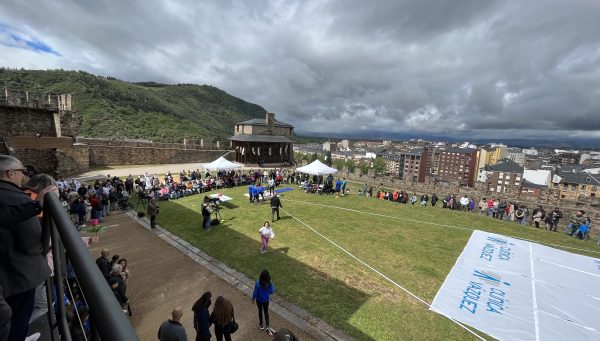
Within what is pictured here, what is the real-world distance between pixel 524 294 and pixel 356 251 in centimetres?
454

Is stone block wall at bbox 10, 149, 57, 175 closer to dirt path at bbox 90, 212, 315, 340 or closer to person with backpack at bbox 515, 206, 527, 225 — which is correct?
dirt path at bbox 90, 212, 315, 340

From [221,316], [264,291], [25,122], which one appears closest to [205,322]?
[221,316]

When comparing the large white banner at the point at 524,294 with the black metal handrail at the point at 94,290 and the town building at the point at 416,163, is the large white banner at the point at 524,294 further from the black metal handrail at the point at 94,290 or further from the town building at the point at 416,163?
the town building at the point at 416,163

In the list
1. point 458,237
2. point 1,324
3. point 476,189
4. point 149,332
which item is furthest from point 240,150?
point 1,324

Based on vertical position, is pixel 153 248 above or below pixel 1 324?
below

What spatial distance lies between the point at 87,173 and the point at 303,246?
20.2 m

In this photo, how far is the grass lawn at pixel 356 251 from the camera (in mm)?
6008

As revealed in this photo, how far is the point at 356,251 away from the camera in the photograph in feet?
30.6

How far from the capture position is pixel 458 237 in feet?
36.8

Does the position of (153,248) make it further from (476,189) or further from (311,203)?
(476,189)

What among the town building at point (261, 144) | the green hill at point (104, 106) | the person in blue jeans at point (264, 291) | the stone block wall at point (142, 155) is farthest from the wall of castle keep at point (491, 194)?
the green hill at point (104, 106)

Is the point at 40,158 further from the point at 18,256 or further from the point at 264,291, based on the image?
the point at 18,256

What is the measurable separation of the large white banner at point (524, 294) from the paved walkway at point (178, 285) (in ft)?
11.3

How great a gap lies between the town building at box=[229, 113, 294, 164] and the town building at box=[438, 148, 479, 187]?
321 feet
